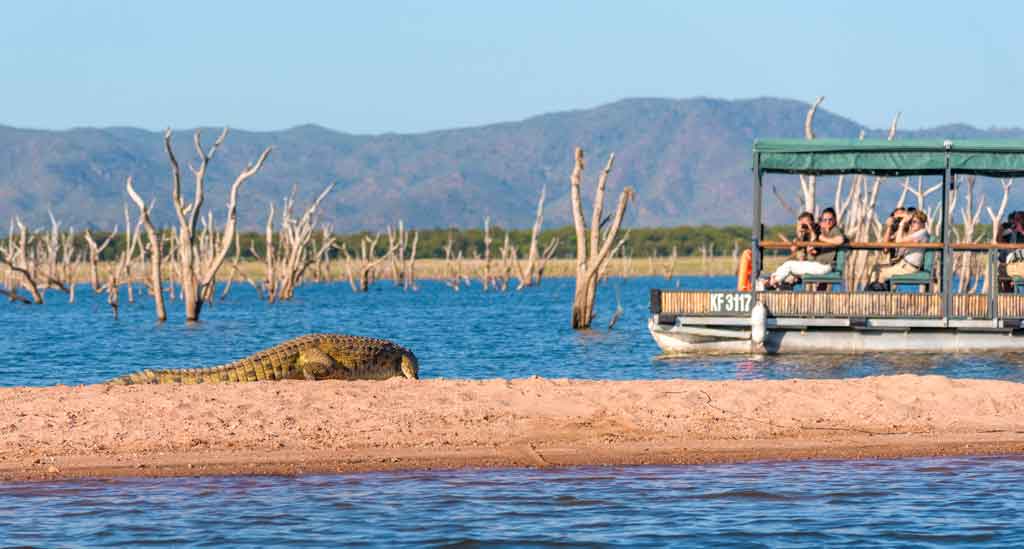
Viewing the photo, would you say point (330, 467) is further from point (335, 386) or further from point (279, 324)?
point (279, 324)

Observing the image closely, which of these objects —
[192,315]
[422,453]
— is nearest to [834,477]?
[422,453]

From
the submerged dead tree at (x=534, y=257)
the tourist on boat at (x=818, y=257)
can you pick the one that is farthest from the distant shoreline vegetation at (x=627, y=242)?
the tourist on boat at (x=818, y=257)

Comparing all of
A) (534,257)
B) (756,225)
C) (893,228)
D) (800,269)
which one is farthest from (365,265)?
(756,225)

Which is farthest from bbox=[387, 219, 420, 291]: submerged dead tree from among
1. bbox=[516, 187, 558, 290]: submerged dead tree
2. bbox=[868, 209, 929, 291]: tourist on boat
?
bbox=[868, 209, 929, 291]: tourist on boat

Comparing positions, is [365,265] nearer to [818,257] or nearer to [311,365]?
[818,257]

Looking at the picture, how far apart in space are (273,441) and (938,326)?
1301cm

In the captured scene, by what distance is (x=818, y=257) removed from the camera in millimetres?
23734

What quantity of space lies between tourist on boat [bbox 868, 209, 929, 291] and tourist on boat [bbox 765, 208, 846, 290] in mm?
853

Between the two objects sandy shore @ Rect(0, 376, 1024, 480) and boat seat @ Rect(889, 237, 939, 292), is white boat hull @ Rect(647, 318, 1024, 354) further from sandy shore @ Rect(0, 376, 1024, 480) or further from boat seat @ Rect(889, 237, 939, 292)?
sandy shore @ Rect(0, 376, 1024, 480)

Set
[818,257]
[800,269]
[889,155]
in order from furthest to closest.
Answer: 1. [818,257]
2. [800,269]
3. [889,155]

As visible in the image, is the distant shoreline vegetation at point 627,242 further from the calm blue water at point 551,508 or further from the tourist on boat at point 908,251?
the calm blue water at point 551,508

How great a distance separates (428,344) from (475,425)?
672 inches

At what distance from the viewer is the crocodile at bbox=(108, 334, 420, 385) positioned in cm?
1636

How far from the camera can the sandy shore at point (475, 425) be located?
1240 centimetres
